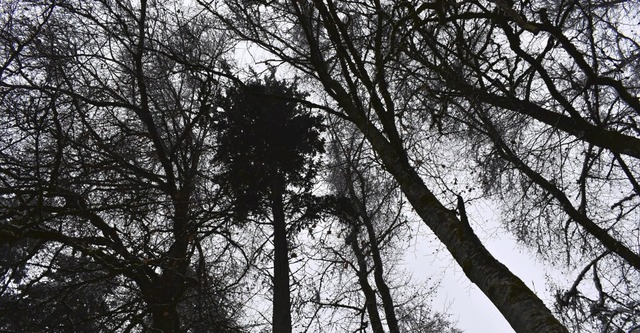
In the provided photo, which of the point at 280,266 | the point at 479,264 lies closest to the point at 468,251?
the point at 479,264

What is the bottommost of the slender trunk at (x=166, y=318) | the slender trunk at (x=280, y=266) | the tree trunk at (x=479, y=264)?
the tree trunk at (x=479, y=264)

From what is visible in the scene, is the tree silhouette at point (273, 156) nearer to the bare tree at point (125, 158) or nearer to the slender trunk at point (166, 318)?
the bare tree at point (125, 158)

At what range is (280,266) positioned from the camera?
30.7ft

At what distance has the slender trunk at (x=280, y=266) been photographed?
869cm

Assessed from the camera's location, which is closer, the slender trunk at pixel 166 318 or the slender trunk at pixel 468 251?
the slender trunk at pixel 468 251

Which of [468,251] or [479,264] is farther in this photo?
[468,251]

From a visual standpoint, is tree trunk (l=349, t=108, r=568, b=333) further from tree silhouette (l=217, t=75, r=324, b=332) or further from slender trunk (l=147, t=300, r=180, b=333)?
tree silhouette (l=217, t=75, r=324, b=332)

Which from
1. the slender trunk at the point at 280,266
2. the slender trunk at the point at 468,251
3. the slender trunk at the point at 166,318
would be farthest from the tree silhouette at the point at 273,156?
the slender trunk at the point at 468,251

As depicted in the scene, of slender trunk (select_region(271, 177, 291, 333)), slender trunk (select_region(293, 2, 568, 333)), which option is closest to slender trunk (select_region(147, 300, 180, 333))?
slender trunk (select_region(293, 2, 568, 333))

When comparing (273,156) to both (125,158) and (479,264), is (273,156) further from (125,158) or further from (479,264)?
(479,264)

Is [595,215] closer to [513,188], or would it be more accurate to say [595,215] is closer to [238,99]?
[513,188]

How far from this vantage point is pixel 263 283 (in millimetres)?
9711

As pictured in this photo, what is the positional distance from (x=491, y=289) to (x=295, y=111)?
8944mm

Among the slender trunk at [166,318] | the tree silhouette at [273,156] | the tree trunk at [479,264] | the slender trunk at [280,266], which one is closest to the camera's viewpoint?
the tree trunk at [479,264]
